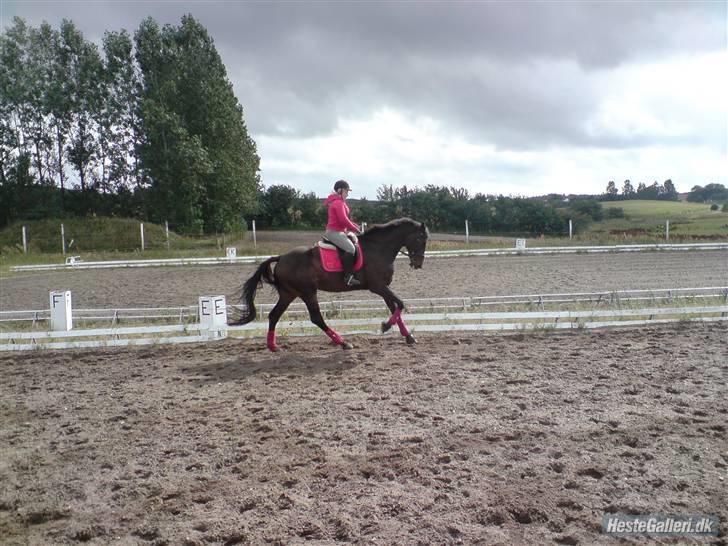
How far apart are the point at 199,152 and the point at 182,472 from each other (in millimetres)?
31187

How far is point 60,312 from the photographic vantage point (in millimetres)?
9891

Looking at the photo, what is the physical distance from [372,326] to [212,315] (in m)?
2.82

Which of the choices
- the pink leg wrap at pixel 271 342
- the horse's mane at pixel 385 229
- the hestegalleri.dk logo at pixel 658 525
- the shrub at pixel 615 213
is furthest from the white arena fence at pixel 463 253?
the hestegalleri.dk logo at pixel 658 525

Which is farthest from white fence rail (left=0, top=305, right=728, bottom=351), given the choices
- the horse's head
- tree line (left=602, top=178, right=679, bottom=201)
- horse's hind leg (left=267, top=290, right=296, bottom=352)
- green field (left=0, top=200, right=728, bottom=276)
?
tree line (left=602, top=178, right=679, bottom=201)

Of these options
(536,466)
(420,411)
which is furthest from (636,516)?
(420,411)

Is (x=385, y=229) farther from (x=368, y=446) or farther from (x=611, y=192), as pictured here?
(x=611, y=192)

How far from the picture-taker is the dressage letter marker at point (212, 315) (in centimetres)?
917

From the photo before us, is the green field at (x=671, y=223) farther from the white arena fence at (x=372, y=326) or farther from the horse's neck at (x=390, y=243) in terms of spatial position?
the horse's neck at (x=390, y=243)

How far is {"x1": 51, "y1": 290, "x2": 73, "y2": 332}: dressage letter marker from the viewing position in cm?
989

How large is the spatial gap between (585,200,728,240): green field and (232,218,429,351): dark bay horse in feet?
77.8

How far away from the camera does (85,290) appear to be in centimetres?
1650

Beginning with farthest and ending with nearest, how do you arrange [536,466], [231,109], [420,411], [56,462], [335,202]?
[231,109] < [335,202] < [420,411] < [56,462] < [536,466]

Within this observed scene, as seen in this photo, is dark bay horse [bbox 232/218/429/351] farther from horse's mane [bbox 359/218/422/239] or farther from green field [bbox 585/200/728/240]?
green field [bbox 585/200/728/240]

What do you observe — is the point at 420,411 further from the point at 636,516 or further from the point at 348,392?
the point at 636,516
